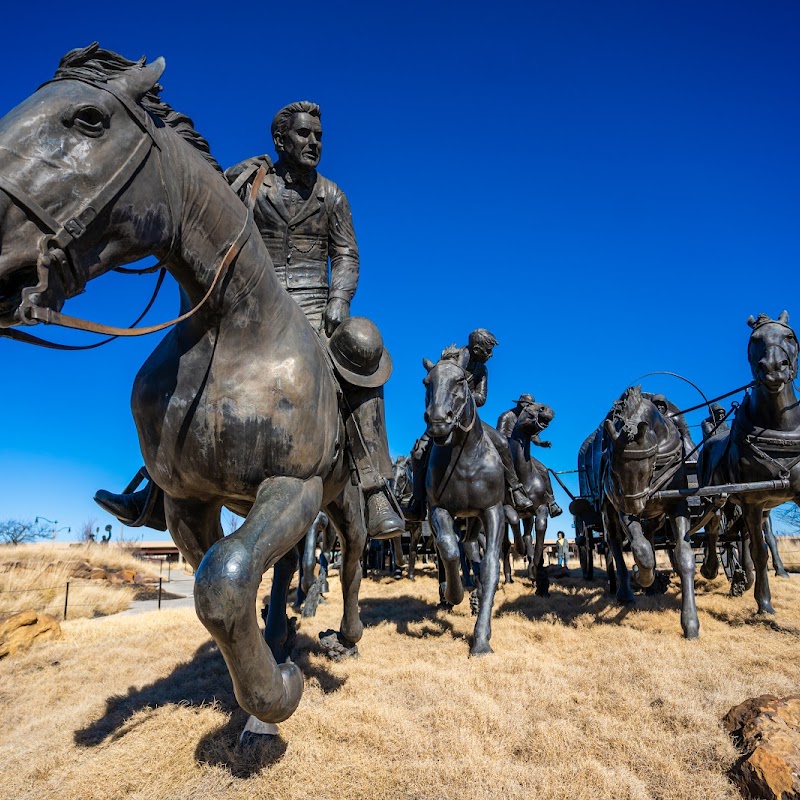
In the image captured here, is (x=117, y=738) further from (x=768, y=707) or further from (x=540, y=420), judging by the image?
(x=540, y=420)

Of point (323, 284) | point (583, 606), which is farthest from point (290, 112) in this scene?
point (583, 606)

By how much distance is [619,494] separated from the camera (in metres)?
7.18

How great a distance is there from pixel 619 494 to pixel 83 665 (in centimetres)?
600

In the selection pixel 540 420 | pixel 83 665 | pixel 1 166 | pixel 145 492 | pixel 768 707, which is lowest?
pixel 83 665

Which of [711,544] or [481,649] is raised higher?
[711,544]

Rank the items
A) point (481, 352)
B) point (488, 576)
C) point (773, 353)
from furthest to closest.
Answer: point (481, 352) → point (488, 576) → point (773, 353)

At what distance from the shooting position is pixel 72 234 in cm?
206

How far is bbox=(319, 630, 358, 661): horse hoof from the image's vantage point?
5168mm

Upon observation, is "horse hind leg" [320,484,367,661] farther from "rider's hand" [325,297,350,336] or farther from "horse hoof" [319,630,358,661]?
"rider's hand" [325,297,350,336]

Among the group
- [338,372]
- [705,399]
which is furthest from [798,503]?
[338,372]

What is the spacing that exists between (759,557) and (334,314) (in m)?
6.20

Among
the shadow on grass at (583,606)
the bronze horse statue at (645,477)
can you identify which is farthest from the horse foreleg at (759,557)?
the shadow on grass at (583,606)

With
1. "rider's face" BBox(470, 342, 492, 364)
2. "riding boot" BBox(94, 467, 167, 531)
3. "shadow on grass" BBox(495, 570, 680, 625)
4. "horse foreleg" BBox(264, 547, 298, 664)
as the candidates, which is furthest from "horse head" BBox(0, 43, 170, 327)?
"rider's face" BBox(470, 342, 492, 364)

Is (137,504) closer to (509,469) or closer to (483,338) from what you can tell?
(509,469)
